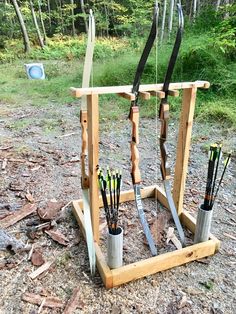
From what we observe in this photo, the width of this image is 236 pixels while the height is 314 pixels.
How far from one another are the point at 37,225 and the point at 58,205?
0.80 ft

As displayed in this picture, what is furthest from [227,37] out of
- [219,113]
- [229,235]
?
[229,235]

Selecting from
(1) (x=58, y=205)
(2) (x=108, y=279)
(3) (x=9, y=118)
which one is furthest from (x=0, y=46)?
(2) (x=108, y=279)

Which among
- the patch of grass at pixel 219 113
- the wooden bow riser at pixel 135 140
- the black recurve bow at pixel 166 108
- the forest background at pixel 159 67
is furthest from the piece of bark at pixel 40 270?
the patch of grass at pixel 219 113

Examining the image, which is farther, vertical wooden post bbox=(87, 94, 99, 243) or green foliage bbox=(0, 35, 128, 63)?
green foliage bbox=(0, 35, 128, 63)

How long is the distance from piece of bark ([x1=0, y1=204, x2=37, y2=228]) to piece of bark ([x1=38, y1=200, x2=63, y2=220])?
9cm

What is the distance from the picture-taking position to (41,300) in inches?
52.5

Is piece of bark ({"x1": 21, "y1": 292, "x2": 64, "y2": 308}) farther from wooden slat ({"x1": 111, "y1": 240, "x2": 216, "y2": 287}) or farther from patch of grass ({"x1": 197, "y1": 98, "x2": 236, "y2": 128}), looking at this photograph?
patch of grass ({"x1": 197, "y1": 98, "x2": 236, "y2": 128})

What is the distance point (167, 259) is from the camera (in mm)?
1486

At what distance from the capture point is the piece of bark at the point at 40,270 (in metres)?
1.47

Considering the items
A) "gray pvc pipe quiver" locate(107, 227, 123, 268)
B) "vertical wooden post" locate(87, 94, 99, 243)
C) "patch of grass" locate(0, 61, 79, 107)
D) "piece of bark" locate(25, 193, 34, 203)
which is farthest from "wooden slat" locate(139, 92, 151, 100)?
"patch of grass" locate(0, 61, 79, 107)

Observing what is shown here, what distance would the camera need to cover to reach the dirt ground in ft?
4.43

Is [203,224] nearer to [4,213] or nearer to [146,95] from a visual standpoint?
[146,95]

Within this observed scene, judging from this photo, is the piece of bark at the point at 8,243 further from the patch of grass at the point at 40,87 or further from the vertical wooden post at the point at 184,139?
the patch of grass at the point at 40,87

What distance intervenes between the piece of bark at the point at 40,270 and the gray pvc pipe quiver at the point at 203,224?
87 centimetres
